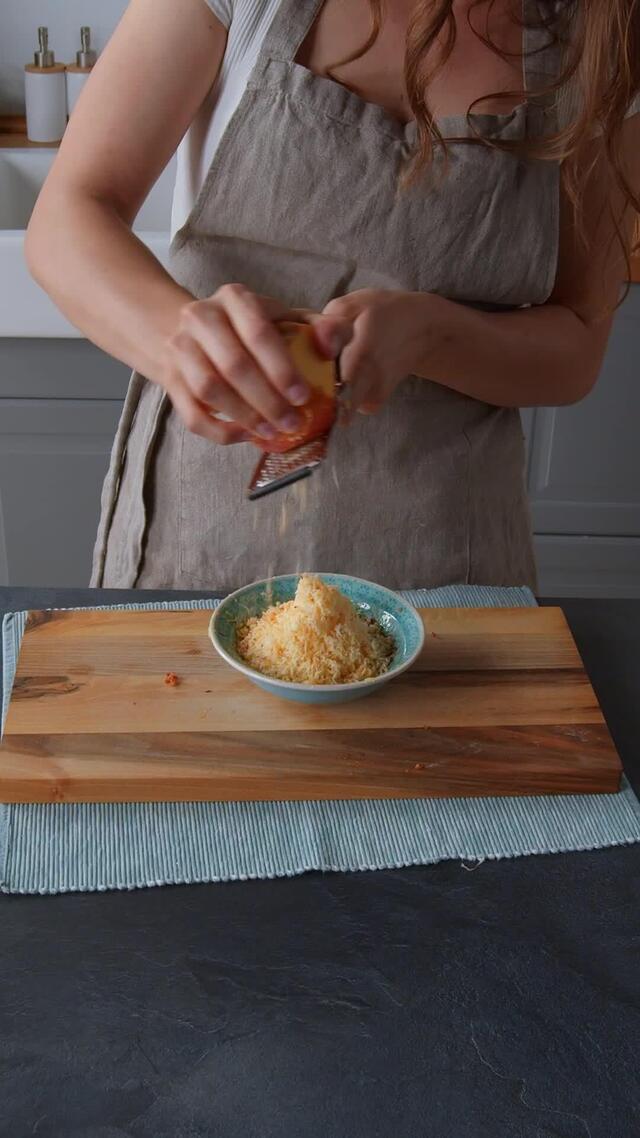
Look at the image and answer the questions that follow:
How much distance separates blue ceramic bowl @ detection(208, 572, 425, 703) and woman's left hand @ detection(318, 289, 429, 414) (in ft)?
0.53

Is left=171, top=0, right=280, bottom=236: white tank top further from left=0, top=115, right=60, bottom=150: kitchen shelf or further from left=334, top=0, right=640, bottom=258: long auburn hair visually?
left=0, top=115, right=60, bottom=150: kitchen shelf

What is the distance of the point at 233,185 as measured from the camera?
1089 mm

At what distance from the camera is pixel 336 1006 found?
26.1 inches

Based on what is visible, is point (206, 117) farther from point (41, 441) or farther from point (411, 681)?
point (41, 441)

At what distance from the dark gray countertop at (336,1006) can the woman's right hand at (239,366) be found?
301mm

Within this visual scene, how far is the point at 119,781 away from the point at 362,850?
0.17 meters

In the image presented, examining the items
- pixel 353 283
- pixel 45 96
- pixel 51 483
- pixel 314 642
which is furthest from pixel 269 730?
pixel 45 96

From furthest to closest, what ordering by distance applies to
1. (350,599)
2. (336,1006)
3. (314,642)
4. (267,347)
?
(350,599) → (314,642) → (267,347) → (336,1006)

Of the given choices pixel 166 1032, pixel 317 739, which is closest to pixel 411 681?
pixel 317 739

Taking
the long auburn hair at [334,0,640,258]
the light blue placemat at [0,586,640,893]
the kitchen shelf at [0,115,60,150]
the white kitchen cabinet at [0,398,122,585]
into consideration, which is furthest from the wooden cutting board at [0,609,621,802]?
the kitchen shelf at [0,115,60,150]

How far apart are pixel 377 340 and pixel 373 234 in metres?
0.26

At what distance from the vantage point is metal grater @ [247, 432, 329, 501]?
0.81 meters

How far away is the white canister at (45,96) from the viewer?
211cm

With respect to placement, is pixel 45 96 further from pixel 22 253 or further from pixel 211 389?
pixel 211 389
